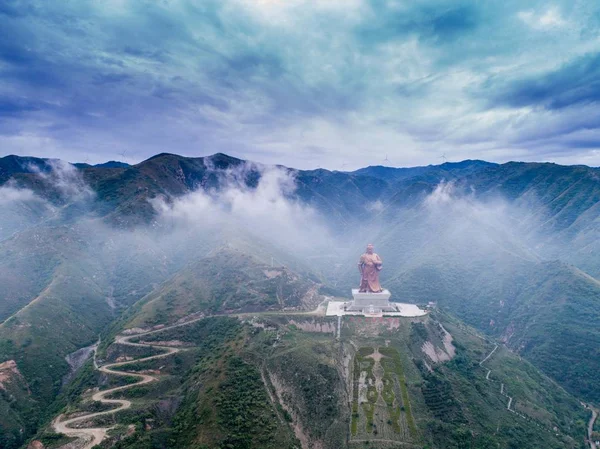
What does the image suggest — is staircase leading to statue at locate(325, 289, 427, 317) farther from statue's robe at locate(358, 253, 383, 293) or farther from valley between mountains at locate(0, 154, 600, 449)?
valley between mountains at locate(0, 154, 600, 449)

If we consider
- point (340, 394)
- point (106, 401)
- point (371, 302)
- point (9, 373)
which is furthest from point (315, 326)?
point (9, 373)

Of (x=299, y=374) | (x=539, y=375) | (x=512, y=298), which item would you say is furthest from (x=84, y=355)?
(x=512, y=298)

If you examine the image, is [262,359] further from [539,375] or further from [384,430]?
[539,375]

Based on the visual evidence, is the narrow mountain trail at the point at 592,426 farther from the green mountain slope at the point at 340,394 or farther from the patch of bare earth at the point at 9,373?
the patch of bare earth at the point at 9,373

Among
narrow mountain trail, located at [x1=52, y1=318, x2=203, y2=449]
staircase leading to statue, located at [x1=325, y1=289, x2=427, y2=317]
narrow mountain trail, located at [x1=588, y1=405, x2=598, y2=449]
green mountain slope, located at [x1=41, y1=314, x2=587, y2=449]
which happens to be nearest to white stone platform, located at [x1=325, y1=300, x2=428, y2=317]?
staircase leading to statue, located at [x1=325, y1=289, x2=427, y2=317]

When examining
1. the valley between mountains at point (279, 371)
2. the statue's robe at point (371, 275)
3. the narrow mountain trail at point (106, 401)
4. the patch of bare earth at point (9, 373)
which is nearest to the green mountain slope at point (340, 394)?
the valley between mountains at point (279, 371)

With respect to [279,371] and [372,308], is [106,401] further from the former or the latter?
[372,308]

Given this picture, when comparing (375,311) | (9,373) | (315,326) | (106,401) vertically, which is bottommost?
(9,373)

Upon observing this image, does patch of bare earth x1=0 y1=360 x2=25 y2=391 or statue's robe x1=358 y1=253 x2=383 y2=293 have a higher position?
statue's robe x1=358 y1=253 x2=383 y2=293

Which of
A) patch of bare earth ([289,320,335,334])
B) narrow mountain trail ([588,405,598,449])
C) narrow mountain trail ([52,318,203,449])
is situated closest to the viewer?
narrow mountain trail ([52,318,203,449])

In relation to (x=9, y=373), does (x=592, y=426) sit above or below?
below

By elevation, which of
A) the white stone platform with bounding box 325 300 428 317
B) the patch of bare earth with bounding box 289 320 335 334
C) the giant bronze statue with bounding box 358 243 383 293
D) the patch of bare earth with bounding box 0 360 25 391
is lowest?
the patch of bare earth with bounding box 0 360 25 391

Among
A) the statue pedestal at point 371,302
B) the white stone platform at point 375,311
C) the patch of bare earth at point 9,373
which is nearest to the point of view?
the patch of bare earth at point 9,373
